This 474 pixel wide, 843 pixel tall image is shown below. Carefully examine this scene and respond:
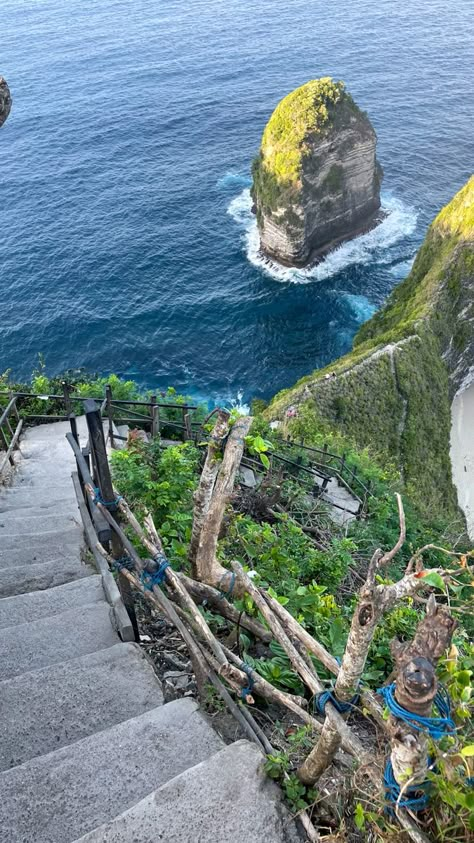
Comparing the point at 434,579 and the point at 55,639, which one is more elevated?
the point at 434,579

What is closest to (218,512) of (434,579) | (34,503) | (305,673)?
(305,673)

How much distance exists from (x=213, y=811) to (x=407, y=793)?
110cm

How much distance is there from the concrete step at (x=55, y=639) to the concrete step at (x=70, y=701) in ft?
1.27

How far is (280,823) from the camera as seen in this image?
3.29 meters

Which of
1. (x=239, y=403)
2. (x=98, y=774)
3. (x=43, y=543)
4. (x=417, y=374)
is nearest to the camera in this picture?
(x=98, y=774)

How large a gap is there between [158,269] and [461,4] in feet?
260

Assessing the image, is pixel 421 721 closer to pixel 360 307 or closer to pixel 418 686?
pixel 418 686

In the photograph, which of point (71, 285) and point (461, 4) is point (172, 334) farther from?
point (461, 4)

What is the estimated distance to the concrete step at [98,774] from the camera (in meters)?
3.27

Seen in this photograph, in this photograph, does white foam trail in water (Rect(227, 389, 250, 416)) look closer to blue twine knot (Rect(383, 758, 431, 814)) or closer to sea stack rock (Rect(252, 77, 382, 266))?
sea stack rock (Rect(252, 77, 382, 266))

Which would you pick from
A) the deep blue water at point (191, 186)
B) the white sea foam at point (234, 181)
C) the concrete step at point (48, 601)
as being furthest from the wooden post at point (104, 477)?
the white sea foam at point (234, 181)

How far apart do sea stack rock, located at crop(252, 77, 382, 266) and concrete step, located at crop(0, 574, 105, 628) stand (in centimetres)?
4025

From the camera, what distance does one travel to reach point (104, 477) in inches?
212

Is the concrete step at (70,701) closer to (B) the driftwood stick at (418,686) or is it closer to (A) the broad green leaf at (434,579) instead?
(B) the driftwood stick at (418,686)
